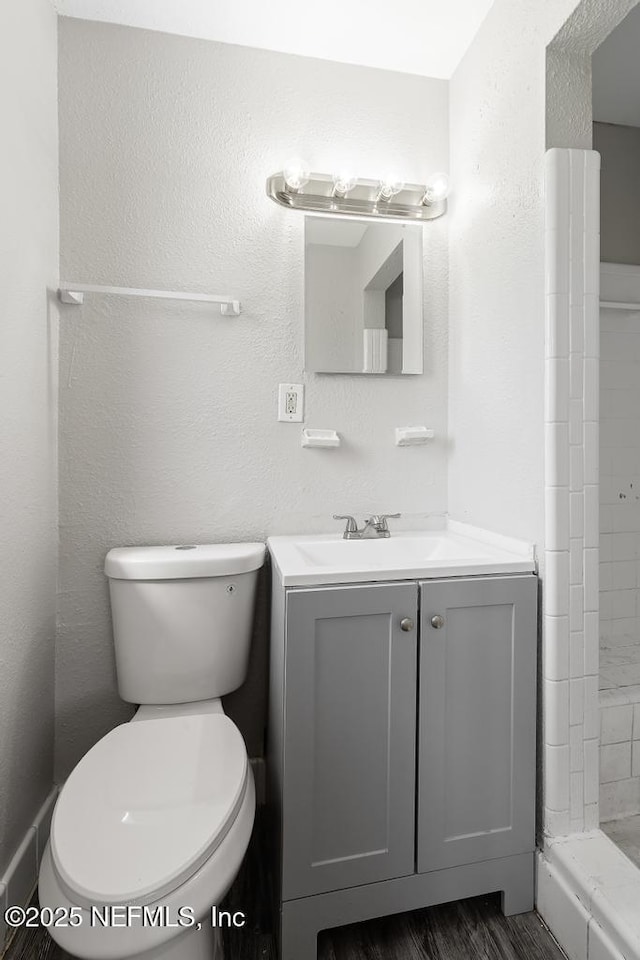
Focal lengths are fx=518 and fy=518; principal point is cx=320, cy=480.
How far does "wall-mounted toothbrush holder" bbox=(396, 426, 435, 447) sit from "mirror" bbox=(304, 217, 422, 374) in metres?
0.20

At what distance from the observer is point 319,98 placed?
170cm

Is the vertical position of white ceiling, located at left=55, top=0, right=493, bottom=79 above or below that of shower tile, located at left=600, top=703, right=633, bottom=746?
above

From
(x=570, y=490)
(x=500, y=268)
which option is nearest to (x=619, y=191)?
(x=500, y=268)

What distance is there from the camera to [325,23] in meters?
1.56

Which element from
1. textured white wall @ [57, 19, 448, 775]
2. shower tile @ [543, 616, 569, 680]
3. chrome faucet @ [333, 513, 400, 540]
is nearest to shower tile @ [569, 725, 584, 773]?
shower tile @ [543, 616, 569, 680]

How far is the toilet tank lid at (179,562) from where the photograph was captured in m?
1.40

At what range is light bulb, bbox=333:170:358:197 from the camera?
1599mm

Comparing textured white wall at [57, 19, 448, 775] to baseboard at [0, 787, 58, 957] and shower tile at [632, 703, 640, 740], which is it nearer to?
baseboard at [0, 787, 58, 957]

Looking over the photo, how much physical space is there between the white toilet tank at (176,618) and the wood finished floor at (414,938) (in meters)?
0.54

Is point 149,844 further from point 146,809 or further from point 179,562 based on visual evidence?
point 179,562

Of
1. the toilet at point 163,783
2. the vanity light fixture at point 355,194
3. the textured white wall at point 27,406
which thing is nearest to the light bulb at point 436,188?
the vanity light fixture at point 355,194

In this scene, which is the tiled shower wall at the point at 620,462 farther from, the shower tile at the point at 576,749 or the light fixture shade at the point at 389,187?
the light fixture shade at the point at 389,187

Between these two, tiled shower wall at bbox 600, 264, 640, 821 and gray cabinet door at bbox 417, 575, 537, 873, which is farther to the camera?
tiled shower wall at bbox 600, 264, 640, 821

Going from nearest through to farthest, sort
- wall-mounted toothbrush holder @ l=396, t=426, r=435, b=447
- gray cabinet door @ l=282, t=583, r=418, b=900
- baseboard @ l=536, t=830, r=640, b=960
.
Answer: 1. baseboard @ l=536, t=830, r=640, b=960
2. gray cabinet door @ l=282, t=583, r=418, b=900
3. wall-mounted toothbrush holder @ l=396, t=426, r=435, b=447
